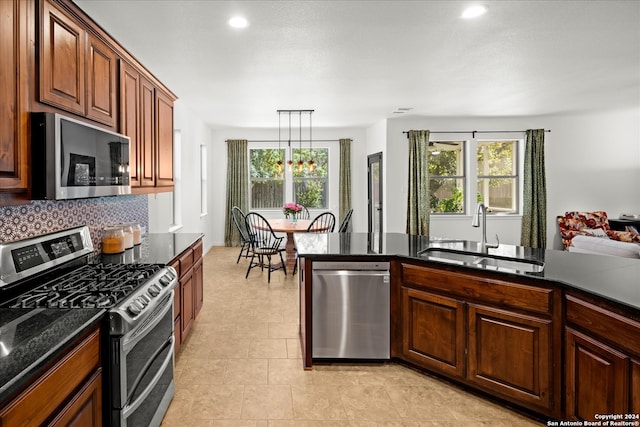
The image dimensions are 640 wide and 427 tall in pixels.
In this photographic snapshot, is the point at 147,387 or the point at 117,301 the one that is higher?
the point at 117,301

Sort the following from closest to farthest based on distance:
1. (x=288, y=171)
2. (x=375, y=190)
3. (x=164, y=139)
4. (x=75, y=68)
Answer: (x=75, y=68) → (x=164, y=139) → (x=375, y=190) → (x=288, y=171)

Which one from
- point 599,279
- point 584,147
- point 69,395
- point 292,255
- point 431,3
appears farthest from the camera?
point 584,147

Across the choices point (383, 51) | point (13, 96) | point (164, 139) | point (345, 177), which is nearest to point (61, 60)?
point (13, 96)

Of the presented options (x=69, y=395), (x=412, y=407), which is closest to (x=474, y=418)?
(x=412, y=407)

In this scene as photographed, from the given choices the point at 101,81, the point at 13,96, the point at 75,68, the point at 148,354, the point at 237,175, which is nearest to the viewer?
the point at 13,96

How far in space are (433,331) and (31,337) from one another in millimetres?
2204

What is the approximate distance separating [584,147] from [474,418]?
6.57 meters

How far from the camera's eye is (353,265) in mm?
2838

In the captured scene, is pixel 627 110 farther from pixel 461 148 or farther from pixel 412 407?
→ pixel 412 407

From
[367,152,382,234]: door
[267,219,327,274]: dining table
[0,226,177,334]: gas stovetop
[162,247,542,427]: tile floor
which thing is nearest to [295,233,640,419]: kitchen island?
[162,247,542,427]: tile floor

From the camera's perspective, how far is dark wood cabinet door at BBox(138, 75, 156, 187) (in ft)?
10.3

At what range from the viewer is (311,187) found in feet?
28.5

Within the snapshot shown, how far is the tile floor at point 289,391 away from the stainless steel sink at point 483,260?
2.77ft

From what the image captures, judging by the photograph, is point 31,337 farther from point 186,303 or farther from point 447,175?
point 447,175
